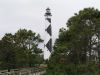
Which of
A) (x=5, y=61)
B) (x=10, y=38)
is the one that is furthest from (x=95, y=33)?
(x=10, y=38)

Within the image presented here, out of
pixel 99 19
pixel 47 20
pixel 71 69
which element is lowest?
pixel 71 69

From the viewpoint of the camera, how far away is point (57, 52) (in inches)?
1012

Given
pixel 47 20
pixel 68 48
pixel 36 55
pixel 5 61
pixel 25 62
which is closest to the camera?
pixel 47 20

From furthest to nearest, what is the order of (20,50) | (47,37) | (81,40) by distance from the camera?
1. (20,50)
2. (81,40)
3. (47,37)

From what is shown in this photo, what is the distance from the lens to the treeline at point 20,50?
3547 cm

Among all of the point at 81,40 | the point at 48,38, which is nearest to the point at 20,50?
the point at 81,40

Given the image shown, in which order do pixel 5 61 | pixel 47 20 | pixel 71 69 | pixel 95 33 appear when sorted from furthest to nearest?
pixel 5 61 → pixel 95 33 → pixel 71 69 → pixel 47 20

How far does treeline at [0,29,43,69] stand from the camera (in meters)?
35.5

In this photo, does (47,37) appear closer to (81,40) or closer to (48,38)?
(48,38)

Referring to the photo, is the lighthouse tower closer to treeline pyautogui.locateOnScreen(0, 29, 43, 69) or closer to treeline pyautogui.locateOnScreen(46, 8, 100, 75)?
treeline pyautogui.locateOnScreen(46, 8, 100, 75)

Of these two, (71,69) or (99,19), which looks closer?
(71,69)

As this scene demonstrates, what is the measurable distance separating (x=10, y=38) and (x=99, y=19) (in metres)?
19.0

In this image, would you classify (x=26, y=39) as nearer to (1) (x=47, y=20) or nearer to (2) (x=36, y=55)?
(2) (x=36, y=55)

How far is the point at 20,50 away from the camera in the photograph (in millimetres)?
41125
